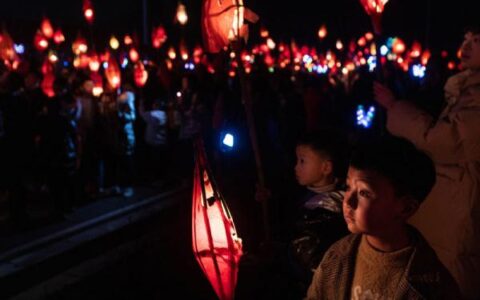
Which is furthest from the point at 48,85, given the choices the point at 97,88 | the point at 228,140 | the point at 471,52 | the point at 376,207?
the point at 376,207

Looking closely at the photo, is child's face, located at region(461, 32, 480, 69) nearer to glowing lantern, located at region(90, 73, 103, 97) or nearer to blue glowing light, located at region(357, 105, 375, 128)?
glowing lantern, located at region(90, 73, 103, 97)

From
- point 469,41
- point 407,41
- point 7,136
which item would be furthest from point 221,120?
point 407,41

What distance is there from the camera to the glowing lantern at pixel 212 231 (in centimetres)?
300

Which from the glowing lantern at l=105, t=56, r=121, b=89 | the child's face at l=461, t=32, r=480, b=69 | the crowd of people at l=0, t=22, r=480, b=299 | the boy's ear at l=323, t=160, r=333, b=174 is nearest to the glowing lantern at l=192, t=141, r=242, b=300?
the crowd of people at l=0, t=22, r=480, b=299

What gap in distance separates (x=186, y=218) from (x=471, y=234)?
5927 mm

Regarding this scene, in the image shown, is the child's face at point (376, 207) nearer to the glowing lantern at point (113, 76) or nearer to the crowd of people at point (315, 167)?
the crowd of people at point (315, 167)

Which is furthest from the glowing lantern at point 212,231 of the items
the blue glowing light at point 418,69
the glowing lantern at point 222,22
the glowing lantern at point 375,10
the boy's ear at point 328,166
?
the blue glowing light at point 418,69

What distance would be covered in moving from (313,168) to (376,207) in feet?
4.55

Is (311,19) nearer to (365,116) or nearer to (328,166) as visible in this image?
(365,116)

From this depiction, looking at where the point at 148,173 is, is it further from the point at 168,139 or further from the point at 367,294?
the point at 367,294

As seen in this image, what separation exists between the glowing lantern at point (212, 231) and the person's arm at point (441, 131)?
49.0 inches

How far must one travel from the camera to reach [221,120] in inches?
283

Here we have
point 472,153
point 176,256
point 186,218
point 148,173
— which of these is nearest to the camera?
point 472,153

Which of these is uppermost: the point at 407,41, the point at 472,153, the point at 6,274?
the point at 407,41
